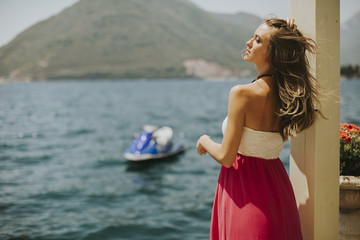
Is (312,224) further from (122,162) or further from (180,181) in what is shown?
(122,162)

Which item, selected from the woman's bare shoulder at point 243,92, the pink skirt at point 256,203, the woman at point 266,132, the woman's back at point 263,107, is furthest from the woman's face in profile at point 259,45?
the pink skirt at point 256,203

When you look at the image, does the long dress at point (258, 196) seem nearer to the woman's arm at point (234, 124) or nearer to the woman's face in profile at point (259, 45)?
the woman's arm at point (234, 124)

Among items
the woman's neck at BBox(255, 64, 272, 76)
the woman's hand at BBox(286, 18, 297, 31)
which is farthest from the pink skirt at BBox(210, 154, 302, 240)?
the woman's hand at BBox(286, 18, 297, 31)

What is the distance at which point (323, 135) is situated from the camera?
2453 millimetres

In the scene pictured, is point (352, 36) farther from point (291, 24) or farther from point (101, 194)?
point (101, 194)

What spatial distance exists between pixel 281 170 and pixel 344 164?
1.15 m

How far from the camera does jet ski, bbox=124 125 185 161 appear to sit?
17.0 metres

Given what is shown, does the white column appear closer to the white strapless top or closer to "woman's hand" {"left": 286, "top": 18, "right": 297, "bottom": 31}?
"woman's hand" {"left": 286, "top": 18, "right": 297, "bottom": 31}

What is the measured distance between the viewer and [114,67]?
625 feet

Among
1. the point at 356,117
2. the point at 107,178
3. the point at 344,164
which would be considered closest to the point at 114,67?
the point at 356,117

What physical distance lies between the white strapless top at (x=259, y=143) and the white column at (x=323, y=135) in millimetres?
422

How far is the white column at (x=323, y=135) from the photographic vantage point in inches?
93.4

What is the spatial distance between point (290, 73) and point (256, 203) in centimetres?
83

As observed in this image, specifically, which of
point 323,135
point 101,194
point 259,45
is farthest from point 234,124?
point 101,194
